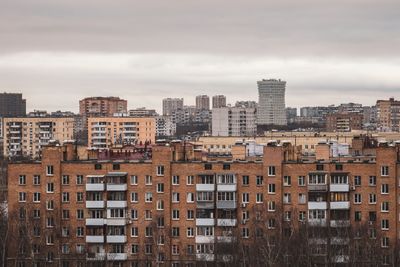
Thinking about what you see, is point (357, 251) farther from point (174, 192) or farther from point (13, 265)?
point (13, 265)

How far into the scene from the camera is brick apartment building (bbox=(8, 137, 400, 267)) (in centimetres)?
6294

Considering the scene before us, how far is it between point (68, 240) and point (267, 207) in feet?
39.9

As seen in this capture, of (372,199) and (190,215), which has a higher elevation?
(372,199)

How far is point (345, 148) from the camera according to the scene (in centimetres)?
8556

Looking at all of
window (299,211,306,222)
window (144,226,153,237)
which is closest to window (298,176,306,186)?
window (299,211,306,222)

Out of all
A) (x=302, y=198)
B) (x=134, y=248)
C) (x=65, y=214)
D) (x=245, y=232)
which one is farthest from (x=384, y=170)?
(x=65, y=214)

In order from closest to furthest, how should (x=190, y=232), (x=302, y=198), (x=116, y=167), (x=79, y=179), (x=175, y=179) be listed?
(x=302, y=198), (x=190, y=232), (x=175, y=179), (x=116, y=167), (x=79, y=179)

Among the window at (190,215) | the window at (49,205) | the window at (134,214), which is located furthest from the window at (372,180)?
the window at (49,205)

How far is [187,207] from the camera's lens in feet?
213

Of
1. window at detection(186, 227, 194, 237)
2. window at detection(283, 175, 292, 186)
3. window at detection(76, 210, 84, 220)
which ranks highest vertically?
window at detection(283, 175, 292, 186)

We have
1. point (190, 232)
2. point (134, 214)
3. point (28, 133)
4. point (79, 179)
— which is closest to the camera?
point (190, 232)

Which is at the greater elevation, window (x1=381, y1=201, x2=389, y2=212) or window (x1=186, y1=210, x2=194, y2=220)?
window (x1=381, y1=201, x2=389, y2=212)

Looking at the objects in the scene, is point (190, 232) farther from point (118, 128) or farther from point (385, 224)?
point (118, 128)

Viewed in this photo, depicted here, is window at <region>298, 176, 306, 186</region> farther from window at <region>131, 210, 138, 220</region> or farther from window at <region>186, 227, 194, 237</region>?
window at <region>131, 210, 138, 220</region>
